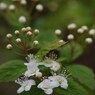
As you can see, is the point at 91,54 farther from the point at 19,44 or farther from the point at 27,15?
the point at 19,44

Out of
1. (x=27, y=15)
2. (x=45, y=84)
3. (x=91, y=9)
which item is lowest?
(x=45, y=84)

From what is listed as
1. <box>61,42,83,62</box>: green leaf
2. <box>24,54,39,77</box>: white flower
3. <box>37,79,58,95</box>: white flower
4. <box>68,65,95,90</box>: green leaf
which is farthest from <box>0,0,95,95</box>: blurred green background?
<box>37,79,58,95</box>: white flower

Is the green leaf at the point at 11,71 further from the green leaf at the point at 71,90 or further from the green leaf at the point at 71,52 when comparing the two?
the green leaf at the point at 71,52

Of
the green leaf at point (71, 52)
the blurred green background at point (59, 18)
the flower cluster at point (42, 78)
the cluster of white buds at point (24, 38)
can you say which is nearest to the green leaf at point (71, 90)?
the flower cluster at point (42, 78)

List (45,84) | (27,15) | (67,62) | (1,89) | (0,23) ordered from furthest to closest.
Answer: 1. (0,23)
2. (1,89)
3. (27,15)
4. (67,62)
5. (45,84)

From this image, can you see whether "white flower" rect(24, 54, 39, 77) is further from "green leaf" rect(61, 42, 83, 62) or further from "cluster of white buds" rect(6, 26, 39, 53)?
"green leaf" rect(61, 42, 83, 62)

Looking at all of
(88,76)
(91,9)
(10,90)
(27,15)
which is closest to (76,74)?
(88,76)
